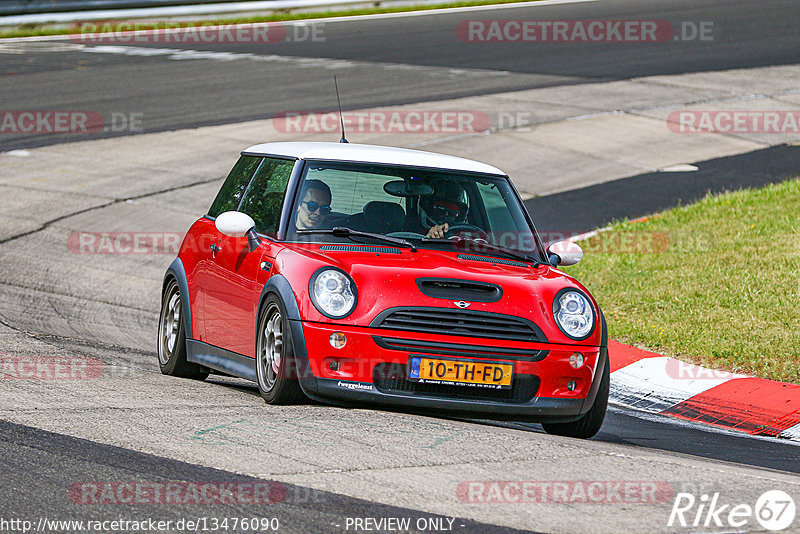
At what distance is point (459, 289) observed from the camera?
6473 mm

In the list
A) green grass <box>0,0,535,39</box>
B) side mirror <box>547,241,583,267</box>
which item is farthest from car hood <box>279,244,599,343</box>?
green grass <box>0,0,535,39</box>

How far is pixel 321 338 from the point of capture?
20.7 feet

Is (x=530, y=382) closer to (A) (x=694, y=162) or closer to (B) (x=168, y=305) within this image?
(B) (x=168, y=305)

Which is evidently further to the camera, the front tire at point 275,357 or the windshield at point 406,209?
the windshield at point 406,209

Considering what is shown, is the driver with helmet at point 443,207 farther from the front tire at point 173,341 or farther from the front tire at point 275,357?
the front tire at point 173,341

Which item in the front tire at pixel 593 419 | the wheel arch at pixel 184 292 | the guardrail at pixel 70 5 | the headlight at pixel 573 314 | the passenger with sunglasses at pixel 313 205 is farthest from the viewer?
the guardrail at pixel 70 5

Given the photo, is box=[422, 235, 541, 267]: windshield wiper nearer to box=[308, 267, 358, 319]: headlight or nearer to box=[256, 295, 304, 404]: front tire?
box=[308, 267, 358, 319]: headlight

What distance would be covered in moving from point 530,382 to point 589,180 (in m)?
10.9

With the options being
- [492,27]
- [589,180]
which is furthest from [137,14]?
[589,180]

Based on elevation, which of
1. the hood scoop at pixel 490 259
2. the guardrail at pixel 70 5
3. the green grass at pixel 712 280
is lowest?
the green grass at pixel 712 280

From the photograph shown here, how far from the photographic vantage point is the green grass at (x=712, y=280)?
9.33 m

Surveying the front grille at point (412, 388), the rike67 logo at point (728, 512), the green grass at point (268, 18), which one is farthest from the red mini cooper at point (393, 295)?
the green grass at point (268, 18)

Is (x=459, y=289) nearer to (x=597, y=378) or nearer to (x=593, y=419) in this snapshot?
(x=597, y=378)

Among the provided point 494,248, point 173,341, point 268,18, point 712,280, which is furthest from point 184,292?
point 268,18
